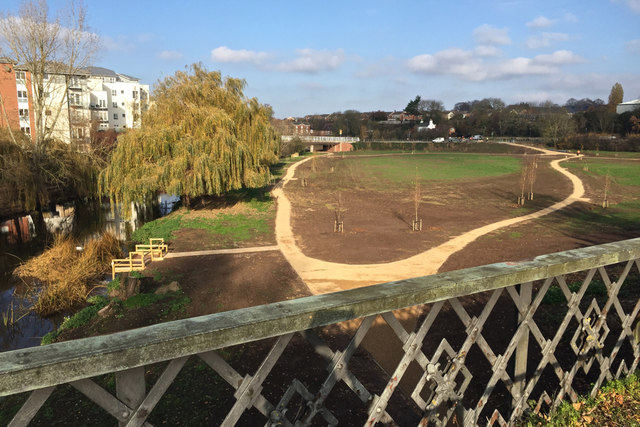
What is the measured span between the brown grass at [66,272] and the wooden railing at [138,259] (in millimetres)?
889

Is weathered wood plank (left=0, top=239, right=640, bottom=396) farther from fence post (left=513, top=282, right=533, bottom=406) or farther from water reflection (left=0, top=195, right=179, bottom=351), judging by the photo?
water reflection (left=0, top=195, right=179, bottom=351)

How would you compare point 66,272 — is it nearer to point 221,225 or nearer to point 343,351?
point 221,225

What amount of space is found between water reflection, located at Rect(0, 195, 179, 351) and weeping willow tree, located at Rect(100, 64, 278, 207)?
9.67ft

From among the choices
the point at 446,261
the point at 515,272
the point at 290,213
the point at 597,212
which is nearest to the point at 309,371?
the point at 515,272

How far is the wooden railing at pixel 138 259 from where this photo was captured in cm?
1580

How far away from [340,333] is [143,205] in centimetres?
2848

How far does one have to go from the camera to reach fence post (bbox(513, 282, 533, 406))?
297 centimetres

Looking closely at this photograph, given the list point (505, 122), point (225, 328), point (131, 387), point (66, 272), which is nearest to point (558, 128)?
point (505, 122)

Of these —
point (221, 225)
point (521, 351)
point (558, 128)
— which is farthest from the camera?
point (558, 128)

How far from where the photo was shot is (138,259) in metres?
16.9

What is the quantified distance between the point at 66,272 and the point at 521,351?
16.0 m

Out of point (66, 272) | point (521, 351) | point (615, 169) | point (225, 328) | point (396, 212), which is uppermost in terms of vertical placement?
point (225, 328)

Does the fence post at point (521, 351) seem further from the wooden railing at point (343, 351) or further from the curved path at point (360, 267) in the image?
the curved path at point (360, 267)

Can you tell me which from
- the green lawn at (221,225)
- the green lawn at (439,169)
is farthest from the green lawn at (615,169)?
the green lawn at (221,225)
